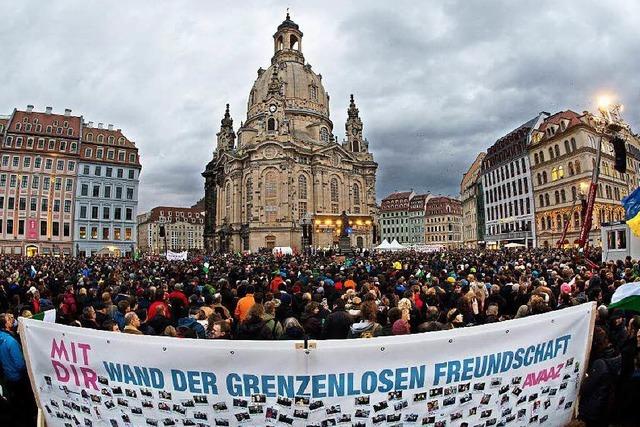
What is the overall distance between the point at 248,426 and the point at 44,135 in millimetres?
77253

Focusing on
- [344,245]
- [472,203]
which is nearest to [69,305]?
[344,245]

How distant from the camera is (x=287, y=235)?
76.6 metres

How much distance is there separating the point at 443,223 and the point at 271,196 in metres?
75.2

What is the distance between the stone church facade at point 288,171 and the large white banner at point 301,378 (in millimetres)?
57126

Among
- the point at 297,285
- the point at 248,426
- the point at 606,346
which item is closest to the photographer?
the point at 248,426

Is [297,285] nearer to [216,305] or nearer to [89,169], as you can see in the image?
[216,305]

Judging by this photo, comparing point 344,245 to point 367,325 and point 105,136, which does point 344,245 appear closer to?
point 367,325

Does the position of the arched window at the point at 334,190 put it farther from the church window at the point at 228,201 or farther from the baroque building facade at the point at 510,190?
the baroque building facade at the point at 510,190

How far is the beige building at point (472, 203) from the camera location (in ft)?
278

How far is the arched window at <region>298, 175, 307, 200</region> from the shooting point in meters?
82.2

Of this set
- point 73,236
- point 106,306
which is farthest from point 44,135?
point 106,306

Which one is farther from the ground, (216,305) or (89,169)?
(89,169)

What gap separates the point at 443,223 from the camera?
135 meters

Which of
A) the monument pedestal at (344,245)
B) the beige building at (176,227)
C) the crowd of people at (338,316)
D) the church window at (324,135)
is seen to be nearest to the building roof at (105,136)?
the church window at (324,135)
